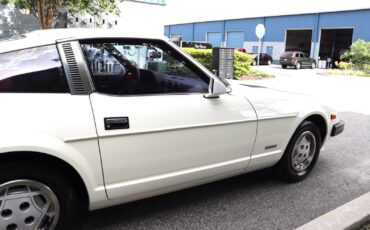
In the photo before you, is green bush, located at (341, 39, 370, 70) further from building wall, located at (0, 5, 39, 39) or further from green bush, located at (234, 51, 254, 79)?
building wall, located at (0, 5, 39, 39)

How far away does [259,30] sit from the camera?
24.8 meters

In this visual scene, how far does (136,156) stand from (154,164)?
194 mm

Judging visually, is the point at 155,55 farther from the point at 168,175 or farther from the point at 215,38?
the point at 215,38

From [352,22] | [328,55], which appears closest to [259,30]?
[352,22]

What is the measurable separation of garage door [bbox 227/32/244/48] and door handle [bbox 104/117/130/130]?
43.9 m

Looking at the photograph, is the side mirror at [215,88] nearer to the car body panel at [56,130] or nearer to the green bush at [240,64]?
the car body panel at [56,130]

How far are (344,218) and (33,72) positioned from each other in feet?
9.22

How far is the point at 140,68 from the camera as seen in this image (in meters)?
3.34

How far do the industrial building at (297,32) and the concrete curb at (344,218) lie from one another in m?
28.7

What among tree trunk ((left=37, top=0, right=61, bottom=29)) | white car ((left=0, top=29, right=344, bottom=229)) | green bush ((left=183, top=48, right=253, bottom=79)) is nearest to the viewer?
white car ((left=0, top=29, right=344, bottom=229))

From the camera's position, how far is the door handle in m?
2.68

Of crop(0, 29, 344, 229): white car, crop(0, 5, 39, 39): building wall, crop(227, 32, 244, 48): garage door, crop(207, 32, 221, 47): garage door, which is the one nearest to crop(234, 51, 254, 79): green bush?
crop(0, 5, 39, 39): building wall

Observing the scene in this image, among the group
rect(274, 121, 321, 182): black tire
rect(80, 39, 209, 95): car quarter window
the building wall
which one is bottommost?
rect(274, 121, 321, 182): black tire

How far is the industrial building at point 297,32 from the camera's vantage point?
114ft
